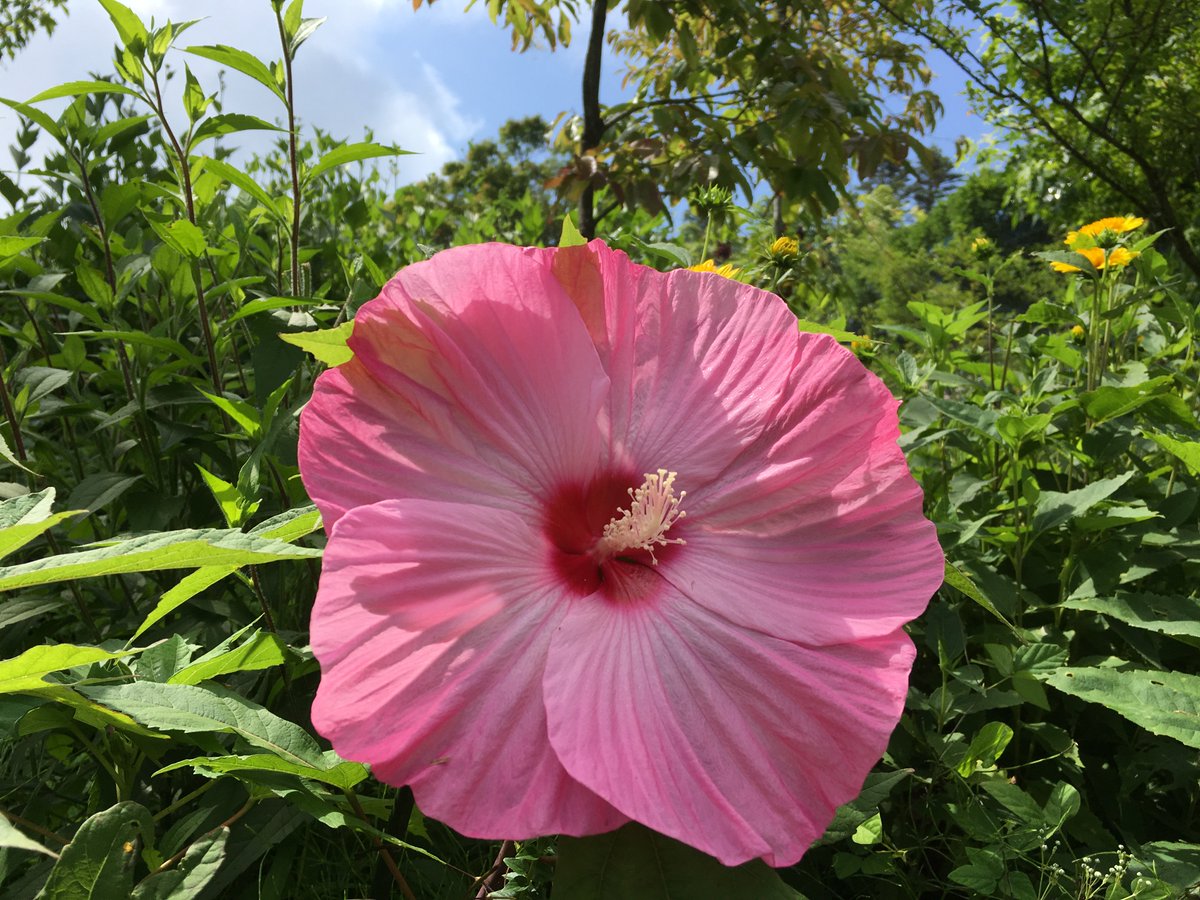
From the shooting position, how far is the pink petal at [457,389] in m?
0.67

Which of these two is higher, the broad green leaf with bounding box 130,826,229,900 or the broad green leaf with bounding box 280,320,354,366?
the broad green leaf with bounding box 280,320,354,366

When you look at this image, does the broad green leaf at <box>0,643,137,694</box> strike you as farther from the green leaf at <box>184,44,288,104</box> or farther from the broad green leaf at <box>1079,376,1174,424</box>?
the broad green leaf at <box>1079,376,1174,424</box>

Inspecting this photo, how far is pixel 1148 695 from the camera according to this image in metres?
0.87

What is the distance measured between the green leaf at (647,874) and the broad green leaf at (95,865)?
31 centimetres

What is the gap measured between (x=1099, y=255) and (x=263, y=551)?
1.72m

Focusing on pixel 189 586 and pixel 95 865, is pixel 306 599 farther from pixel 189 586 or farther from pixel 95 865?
→ pixel 95 865

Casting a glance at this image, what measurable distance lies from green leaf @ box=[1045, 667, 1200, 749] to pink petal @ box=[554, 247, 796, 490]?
44 cm

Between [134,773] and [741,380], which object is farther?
[134,773]

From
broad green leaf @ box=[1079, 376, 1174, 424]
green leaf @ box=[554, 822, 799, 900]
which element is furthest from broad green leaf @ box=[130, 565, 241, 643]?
broad green leaf @ box=[1079, 376, 1174, 424]

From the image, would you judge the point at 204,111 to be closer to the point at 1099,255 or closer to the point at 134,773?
the point at 134,773

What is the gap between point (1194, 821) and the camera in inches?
47.7

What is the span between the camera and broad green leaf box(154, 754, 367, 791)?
25.7 inches

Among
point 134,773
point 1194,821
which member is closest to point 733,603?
point 134,773

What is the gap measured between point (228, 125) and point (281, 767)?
976mm
